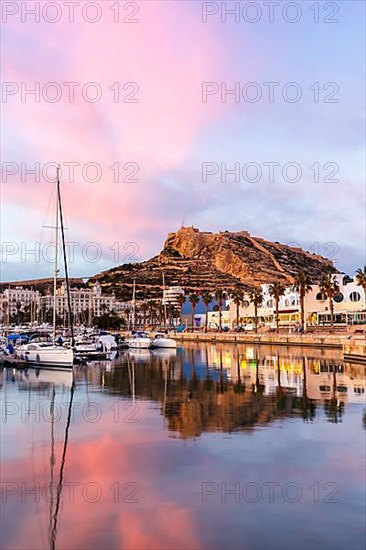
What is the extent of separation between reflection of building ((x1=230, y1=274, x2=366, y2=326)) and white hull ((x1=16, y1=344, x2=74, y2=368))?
212 ft

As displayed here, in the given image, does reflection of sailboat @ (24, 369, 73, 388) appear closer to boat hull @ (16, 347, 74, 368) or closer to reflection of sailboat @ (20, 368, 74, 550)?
reflection of sailboat @ (20, 368, 74, 550)

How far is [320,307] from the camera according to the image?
110625 mm

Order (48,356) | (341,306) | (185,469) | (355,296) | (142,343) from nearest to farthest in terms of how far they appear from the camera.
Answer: (185,469) < (48,356) < (142,343) < (341,306) < (355,296)

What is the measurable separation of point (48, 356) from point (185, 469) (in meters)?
30.5

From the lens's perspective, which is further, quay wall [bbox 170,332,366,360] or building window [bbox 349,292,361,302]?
building window [bbox 349,292,361,302]

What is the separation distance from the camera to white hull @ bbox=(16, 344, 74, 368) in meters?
43.2

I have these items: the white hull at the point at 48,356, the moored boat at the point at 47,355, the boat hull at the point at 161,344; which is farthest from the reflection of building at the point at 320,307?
the white hull at the point at 48,356

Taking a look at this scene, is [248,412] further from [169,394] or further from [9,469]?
[9,469]

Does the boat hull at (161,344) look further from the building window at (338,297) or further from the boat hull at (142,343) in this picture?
the building window at (338,297)

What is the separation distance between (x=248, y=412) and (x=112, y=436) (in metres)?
6.39

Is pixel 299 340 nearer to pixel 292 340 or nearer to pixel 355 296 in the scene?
pixel 292 340

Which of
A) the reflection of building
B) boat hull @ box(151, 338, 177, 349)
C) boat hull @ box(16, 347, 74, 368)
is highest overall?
the reflection of building

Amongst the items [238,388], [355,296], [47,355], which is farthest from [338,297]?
[238,388]

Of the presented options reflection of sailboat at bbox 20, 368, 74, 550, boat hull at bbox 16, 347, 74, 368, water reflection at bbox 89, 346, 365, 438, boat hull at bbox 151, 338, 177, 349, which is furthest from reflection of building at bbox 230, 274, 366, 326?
reflection of sailboat at bbox 20, 368, 74, 550
